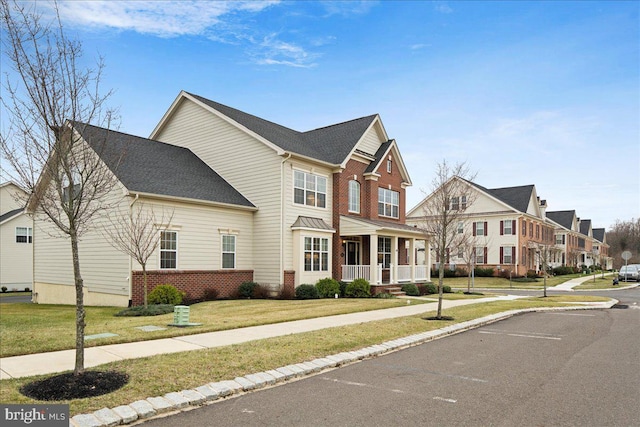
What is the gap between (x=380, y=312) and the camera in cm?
1638

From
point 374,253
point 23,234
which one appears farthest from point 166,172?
point 23,234

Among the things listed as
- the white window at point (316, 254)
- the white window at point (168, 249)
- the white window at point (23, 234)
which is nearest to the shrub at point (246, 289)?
the white window at point (316, 254)

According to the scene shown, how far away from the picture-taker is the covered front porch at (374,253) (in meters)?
24.3

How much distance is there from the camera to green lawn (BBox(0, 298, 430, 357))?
31.4ft

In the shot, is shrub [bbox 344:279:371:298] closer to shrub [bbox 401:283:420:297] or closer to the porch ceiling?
the porch ceiling

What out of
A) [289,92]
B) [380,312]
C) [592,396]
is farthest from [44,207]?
[289,92]

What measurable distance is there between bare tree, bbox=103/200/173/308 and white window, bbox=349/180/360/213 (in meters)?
10.8

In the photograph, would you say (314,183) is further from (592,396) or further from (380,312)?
(592,396)

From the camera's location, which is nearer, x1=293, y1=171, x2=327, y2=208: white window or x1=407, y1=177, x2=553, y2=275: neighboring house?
x1=293, y1=171, x2=327, y2=208: white window

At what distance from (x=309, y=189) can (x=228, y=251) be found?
17.5 ft

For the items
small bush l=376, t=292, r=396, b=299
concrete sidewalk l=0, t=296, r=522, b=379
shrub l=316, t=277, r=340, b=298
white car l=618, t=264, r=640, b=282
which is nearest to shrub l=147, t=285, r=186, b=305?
concrete sidewalk l=0, t=296, r=522, b=379

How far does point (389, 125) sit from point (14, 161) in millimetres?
25384

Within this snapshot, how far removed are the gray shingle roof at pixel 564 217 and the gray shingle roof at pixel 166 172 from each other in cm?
5815

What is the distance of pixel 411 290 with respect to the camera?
83.5 ft
